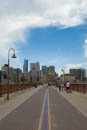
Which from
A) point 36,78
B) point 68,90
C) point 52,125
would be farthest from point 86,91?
point 36,78

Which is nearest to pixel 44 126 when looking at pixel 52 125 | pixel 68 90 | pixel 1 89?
pixel 52 125

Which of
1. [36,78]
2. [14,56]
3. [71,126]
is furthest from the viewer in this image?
[36,78]

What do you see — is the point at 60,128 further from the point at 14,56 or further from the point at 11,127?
the point at 14,56

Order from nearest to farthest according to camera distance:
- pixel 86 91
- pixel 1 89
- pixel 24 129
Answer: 1. pixel 24 129
2. pixel 1 89
3. pixel 86 91

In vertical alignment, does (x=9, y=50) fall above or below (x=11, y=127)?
above

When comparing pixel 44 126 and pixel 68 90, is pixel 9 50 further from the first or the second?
pixel 44 126

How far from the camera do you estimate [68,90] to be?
1612 inches

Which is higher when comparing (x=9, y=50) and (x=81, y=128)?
(x=9, y=50)

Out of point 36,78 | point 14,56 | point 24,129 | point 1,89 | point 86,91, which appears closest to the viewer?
point 24,129

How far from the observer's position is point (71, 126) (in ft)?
30.4

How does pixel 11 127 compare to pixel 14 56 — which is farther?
pixel 14 56

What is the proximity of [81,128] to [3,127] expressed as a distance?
2.88m

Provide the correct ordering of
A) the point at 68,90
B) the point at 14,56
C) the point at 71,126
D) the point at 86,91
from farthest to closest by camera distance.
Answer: the point at 68,90, the point at 86,91, the point at 14,56, the point at 71,126

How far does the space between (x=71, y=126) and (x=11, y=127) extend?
226 cm
